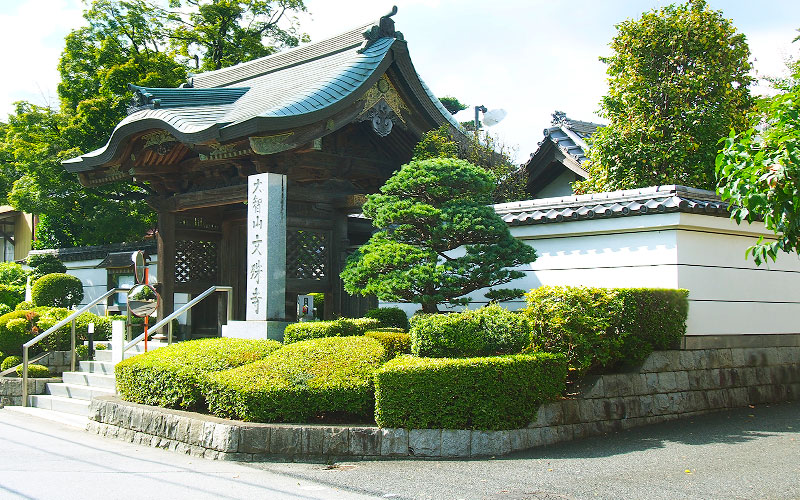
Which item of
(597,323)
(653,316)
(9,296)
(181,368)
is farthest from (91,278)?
(653,316)

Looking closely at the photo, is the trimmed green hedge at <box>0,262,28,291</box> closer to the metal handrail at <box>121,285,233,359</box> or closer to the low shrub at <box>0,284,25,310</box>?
the low shrub at <box>0,284,25,310</box>

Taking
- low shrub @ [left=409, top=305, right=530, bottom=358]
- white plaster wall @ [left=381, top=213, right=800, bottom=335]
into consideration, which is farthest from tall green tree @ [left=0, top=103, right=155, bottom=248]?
low shrub @ [left=409, top=305, right=530, bottom=358]

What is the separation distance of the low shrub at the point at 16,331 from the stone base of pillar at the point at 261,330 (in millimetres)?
5788

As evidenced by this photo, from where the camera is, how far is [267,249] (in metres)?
12.3

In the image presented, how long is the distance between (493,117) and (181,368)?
10778 mm

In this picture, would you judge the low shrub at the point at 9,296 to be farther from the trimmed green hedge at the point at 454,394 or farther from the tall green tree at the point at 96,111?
the trimmed green hedge at the point at 454,394

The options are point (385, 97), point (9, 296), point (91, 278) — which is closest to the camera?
point (385, 97)

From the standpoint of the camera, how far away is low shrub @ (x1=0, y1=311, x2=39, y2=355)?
1561cm

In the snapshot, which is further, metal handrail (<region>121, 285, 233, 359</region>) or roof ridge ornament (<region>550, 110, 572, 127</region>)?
roof ridge ornament (<region>550, 110, 572, 127</region>)

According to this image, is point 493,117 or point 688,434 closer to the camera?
point 688,434

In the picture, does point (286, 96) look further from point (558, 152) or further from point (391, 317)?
point (558, 152)

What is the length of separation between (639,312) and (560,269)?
2293mm

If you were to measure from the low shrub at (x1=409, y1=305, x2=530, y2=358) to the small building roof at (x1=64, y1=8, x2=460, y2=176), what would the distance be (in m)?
4.47

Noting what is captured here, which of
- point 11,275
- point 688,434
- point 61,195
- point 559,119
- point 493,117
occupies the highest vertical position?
point 559,119
